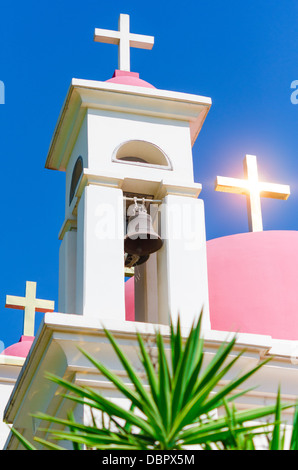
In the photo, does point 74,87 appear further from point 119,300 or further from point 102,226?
point 119,300

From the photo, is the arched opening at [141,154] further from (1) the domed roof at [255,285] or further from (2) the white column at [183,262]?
(1) the domed roof at [255,285]

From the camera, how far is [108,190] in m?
7.45

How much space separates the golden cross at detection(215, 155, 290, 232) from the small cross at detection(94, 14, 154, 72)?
4.65ft

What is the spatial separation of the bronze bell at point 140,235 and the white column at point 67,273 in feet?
1.72

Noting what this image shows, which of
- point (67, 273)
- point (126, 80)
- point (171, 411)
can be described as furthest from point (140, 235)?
point (171, 411)

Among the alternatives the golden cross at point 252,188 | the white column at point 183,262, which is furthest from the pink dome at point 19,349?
the white column at point 183,262

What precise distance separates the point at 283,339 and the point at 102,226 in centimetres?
160

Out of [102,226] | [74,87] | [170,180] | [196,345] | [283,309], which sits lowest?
[196,345]

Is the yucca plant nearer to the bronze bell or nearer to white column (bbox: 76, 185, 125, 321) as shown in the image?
white column (bbox: 76, 185, 125, 321)

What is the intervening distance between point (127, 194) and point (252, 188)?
1.98m

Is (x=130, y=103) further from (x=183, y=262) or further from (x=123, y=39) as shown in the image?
(x=183, y=262)

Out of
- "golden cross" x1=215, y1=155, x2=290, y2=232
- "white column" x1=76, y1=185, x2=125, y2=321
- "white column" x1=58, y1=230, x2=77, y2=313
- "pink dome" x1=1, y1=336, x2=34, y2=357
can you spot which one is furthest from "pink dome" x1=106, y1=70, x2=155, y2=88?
"pink dome" x1=1, y1=336, x2=34, y2=357

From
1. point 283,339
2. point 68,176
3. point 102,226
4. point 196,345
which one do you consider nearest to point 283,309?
point 283,339

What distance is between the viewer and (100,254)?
7.08m
